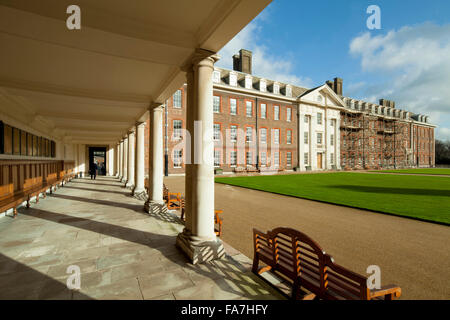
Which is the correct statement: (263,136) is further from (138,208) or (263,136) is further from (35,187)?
(35,187)

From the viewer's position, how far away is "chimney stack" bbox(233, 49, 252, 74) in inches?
1280

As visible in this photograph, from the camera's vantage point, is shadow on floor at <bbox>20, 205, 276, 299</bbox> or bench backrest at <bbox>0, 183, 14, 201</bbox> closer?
shadow on floor at <bbox>20, 205, 276, 299</bbox>

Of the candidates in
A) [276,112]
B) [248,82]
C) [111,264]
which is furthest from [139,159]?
[276,112]

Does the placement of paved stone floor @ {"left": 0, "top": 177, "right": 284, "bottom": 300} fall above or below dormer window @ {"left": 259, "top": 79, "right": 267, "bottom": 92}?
below

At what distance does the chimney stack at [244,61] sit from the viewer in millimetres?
32519

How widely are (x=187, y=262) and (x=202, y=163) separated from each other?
73.9 inches

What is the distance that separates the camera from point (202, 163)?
13.8 feet

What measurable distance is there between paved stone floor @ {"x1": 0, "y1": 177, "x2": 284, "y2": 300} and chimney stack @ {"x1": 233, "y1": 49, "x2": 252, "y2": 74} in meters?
30.7

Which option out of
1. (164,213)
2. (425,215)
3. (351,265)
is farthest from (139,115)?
(425,215)

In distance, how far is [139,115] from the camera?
33.8 feet

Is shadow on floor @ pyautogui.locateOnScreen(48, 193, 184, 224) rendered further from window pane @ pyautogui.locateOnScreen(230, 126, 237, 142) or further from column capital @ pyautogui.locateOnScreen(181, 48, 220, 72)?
window pane @ pyautogui.locateOnScreen(230, 126, 237, 142)

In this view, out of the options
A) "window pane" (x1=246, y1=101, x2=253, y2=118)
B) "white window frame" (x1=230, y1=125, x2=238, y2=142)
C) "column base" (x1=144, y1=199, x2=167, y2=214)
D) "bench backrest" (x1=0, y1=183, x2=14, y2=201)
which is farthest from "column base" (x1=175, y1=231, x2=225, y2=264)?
"window pane" (x1=246, y1=101, x2=253, y2=118)

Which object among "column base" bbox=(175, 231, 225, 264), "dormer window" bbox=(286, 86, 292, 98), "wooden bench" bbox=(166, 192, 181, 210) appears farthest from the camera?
"dormer window" bbox=(286, 86, 292, 98)
